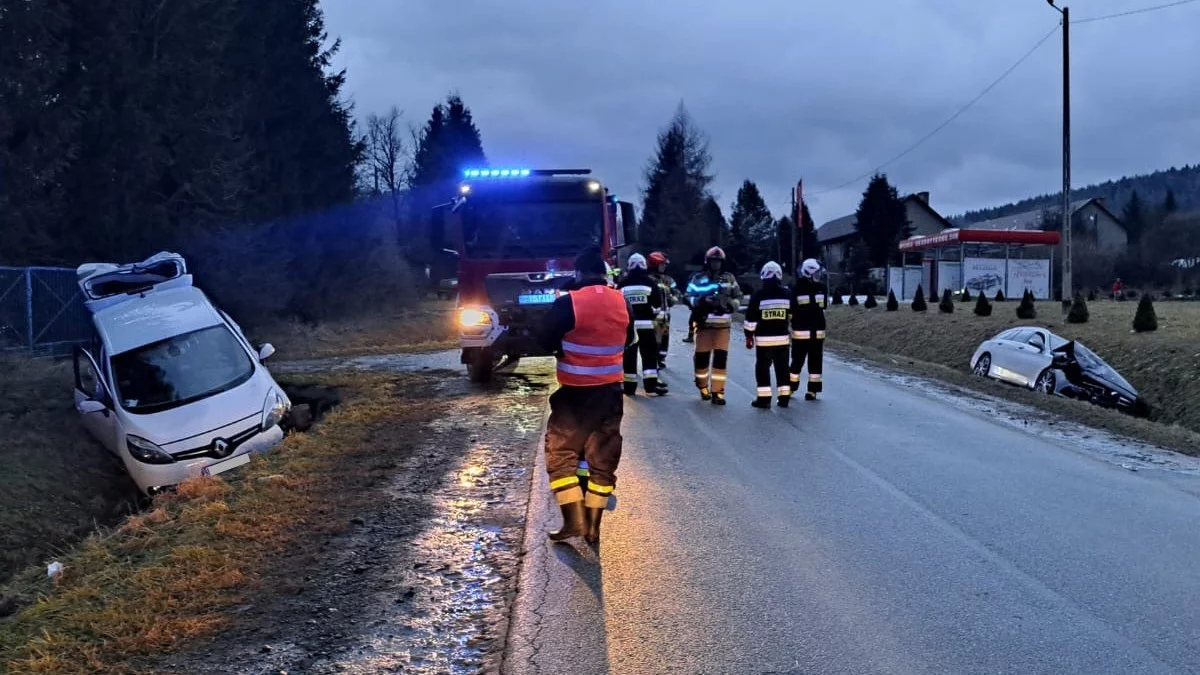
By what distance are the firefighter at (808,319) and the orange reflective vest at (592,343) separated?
641cm

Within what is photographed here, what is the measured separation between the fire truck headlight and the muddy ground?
4374mm

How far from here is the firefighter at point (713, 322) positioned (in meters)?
11.6

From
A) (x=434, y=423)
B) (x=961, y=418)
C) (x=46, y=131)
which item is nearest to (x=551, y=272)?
(x=434, y=423)

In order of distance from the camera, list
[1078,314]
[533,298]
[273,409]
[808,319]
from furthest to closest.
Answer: [1078,314]
[533,298]
[808,319]
[273,409]

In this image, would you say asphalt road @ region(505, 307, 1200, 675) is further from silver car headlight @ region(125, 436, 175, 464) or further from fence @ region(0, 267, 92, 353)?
fence @ region(0, 267, 92, 353)

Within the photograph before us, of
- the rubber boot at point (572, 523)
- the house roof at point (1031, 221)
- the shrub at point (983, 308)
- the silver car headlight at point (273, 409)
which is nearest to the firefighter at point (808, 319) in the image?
the silver car headlight at point (273, 409)

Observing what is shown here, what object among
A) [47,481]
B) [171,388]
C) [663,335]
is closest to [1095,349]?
[663,335]

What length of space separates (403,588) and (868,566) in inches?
109

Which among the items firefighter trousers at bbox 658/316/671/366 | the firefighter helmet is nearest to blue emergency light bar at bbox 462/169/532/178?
firefighter trousers at bbox 658/316/671/366

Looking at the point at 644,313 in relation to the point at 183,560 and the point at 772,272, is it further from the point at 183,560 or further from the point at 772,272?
the point at 183,560

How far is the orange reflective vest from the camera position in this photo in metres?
5.80

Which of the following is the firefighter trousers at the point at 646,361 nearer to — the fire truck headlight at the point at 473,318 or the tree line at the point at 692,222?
the fire truck headlight at the point at 473,318

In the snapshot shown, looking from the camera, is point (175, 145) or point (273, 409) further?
point (175, 145)

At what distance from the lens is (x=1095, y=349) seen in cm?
1964
